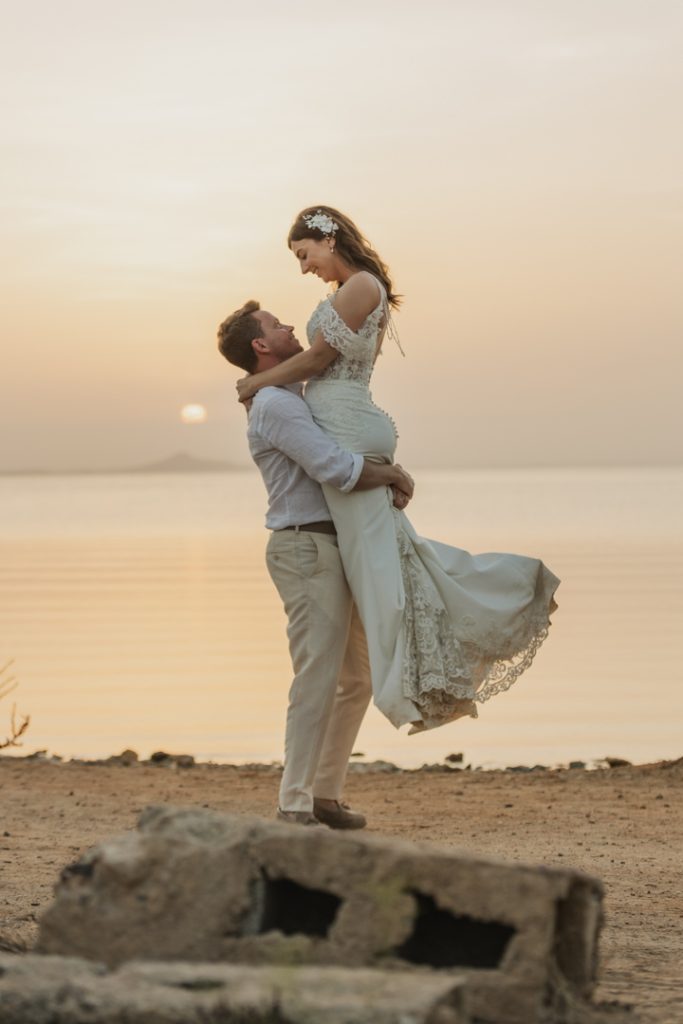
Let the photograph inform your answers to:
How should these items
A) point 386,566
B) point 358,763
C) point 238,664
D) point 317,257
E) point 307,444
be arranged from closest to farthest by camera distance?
point 307,444 < point 386,566 < point 317,257 < point 358,763 < point 238,664

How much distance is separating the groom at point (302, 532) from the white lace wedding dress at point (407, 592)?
10 centimetres

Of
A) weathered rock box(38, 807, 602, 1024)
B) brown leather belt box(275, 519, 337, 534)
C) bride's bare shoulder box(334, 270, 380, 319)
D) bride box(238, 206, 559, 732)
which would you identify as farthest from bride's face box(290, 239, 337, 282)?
weathered rock box(38, 807, 602, 1024)

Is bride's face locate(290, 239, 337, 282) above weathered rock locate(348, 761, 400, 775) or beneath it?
above

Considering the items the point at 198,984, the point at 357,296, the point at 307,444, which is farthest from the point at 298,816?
the point at 198,984

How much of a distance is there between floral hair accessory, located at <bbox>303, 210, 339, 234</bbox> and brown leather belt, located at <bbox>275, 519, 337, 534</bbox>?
1.28 metres

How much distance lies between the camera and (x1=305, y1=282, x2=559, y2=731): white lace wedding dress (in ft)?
21.6

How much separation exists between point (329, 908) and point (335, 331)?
3.43 metres

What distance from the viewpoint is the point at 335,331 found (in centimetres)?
659

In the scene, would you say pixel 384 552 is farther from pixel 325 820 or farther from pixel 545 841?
pixel 545 841

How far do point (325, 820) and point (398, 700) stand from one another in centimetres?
79

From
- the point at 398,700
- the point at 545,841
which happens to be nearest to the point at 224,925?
the point at 398,700

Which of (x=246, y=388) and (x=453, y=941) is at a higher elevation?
(x=246, y=388)

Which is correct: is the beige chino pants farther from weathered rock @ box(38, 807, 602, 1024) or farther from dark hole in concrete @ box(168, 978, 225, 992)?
dark hole in concrete @ box(168, 978, 225, 992)

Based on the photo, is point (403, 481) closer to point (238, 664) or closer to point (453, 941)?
point (453, 941)
